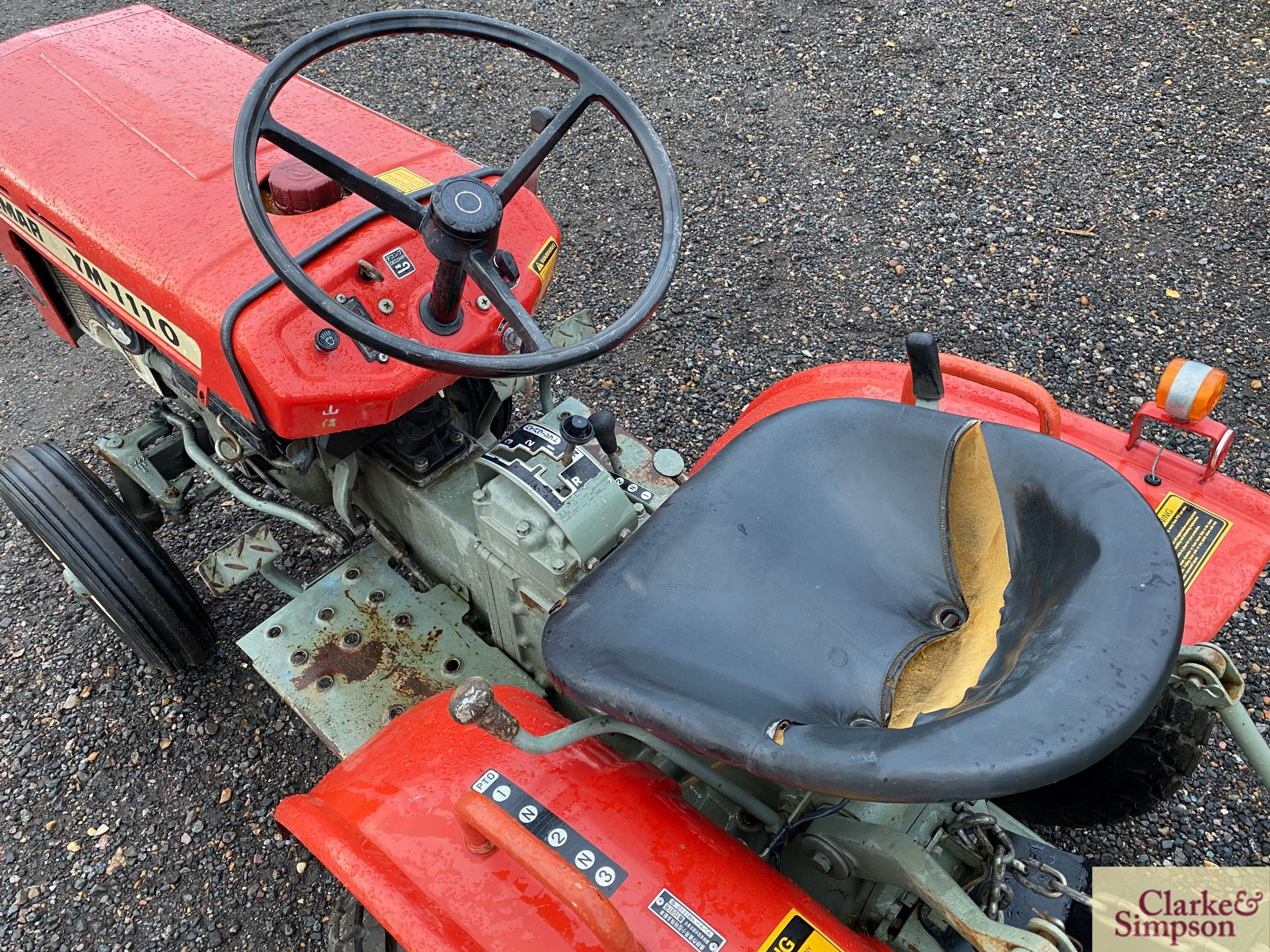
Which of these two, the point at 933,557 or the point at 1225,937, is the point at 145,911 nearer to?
the point at 933,557

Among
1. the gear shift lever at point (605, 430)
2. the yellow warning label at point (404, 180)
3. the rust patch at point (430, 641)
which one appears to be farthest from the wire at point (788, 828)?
the yellow warning label at point (404, 180)

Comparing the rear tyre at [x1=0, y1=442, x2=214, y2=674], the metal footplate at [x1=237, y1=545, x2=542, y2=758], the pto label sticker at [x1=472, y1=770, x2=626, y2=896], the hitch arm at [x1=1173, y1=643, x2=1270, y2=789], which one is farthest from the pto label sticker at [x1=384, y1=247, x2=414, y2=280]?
the hitch arm at [x1=1173, y1=643, x2=1270, y2=789]

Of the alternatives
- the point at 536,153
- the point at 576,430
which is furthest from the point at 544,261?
the point at 576,430

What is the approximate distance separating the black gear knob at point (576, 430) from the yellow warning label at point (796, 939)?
83 cm

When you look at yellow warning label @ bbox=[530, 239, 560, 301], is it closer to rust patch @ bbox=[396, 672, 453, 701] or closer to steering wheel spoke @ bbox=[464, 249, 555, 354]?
steering wheel spoke @ bbox=[464, 249, 555, 354]

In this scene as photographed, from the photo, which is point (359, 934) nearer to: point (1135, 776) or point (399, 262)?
point (399, 262)

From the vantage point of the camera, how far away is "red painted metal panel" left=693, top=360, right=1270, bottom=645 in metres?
1.62

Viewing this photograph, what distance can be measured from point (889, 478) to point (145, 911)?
6.01 ft

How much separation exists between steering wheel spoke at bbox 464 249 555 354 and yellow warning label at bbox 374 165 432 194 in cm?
30

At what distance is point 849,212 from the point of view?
3568 millimetres

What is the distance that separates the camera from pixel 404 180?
170 cm

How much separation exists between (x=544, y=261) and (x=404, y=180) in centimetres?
30

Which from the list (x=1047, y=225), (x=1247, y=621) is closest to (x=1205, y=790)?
(x=1247, y=621)

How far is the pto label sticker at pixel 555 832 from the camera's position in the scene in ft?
3.96
